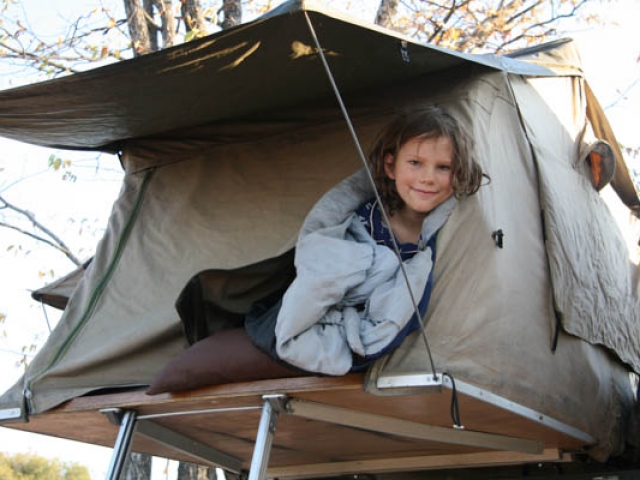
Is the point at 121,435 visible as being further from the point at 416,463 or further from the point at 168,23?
the point at 168,23

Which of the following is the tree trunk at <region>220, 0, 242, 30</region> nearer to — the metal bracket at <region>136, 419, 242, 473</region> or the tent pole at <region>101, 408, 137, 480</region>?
the metal bracket at <region>136, 419, 242, 473</region>

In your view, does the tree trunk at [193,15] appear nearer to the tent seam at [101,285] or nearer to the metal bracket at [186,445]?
the tent seam at [101,285]

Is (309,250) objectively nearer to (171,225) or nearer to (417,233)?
(417,233)

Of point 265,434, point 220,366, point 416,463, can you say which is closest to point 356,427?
point 265,434

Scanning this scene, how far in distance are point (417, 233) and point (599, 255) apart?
3.49ft

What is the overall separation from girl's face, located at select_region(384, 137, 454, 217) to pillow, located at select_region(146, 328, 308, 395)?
0.75 m

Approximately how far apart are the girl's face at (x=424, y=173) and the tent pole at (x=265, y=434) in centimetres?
83

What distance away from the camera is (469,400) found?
2570 mm

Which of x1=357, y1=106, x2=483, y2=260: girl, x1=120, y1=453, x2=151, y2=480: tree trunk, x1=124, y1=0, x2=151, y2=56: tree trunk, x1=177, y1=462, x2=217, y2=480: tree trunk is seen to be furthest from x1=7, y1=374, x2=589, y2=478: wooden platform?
x1=124, y1=0, x2=151, y2=56: tree trunk

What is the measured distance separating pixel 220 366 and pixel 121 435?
1.95 feet

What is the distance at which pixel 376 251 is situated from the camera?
2.69 metres

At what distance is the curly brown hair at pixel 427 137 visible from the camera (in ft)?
9.18

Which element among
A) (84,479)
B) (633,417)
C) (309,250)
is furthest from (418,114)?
(84,479)

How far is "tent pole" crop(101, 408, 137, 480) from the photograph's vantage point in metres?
3.00
